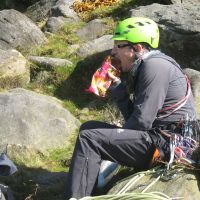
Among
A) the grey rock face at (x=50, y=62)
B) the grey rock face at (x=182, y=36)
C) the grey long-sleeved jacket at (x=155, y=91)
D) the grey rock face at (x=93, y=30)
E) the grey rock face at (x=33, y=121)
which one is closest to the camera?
the grey long-sleeved jacket at (x=155, y=91)

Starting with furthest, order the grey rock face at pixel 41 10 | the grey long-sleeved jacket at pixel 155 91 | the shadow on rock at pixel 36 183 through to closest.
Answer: the grey rock face at pixel 41 10 → the shadow on rock at pixel 36 183 → the grey long-sleeved jacket at pixel 155 91

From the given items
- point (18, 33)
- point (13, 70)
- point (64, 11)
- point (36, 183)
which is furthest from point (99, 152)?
point (64, 11)

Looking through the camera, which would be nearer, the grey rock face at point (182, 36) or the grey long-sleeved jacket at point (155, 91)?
the grey long-sleeved jacket at point (155, 91)

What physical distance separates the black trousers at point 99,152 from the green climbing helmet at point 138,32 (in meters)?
1.08

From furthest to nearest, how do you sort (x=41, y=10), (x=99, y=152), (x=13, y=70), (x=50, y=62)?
(x=41, y=10) → (x=50, y=62) → (x=13, y=70) → (x=99, y=152)

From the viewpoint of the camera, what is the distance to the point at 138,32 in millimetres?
6371

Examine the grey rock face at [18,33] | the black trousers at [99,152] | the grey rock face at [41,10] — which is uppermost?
the black trousers at [99,152]

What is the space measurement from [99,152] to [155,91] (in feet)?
3.06

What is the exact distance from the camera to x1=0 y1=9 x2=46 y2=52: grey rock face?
1444 centimetres

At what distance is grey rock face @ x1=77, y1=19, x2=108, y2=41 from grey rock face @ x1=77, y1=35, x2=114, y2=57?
1.15 meters

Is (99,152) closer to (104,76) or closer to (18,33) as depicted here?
(104,76)

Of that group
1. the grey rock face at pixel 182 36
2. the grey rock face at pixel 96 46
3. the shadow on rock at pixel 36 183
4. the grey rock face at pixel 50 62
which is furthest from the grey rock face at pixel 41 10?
the shadow on rock at pixel 36 183

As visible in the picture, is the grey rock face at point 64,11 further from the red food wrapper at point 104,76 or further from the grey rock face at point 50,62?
the red food wrapper at point 104,76

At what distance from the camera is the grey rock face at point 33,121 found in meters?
8.98
